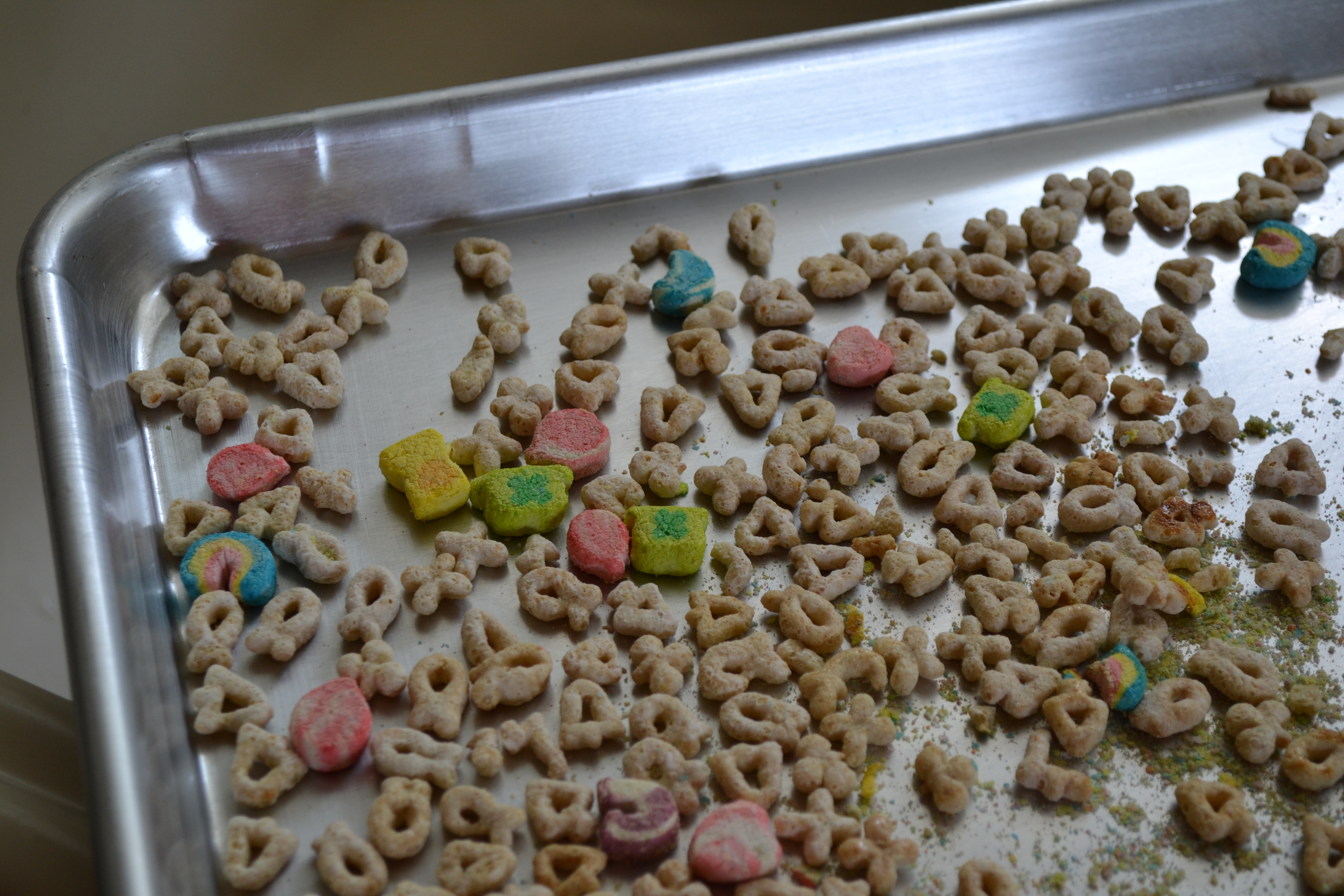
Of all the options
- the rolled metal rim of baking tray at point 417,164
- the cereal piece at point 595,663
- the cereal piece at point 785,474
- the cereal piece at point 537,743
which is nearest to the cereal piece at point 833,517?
the cereal piece at point 785,474

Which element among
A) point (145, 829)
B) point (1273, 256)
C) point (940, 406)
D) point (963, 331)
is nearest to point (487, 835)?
point (145, 829)

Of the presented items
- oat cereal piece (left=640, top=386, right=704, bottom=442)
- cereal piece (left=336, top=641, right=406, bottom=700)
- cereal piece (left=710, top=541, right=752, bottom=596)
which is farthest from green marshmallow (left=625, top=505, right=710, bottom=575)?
cereal piece (left=336, top=641, right=406, bottom=700)

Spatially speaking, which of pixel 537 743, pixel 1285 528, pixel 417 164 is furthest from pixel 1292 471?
pixel 417 164

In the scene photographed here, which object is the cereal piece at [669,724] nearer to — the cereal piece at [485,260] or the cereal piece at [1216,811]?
the cereal piece at [1216,811]

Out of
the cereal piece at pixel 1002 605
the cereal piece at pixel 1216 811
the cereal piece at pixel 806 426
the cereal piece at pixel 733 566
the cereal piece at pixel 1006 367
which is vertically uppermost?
the cereal piece at pixel 1006 367

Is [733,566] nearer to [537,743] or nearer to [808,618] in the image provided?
[808,618]

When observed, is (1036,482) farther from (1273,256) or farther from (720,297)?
(1273,256)
